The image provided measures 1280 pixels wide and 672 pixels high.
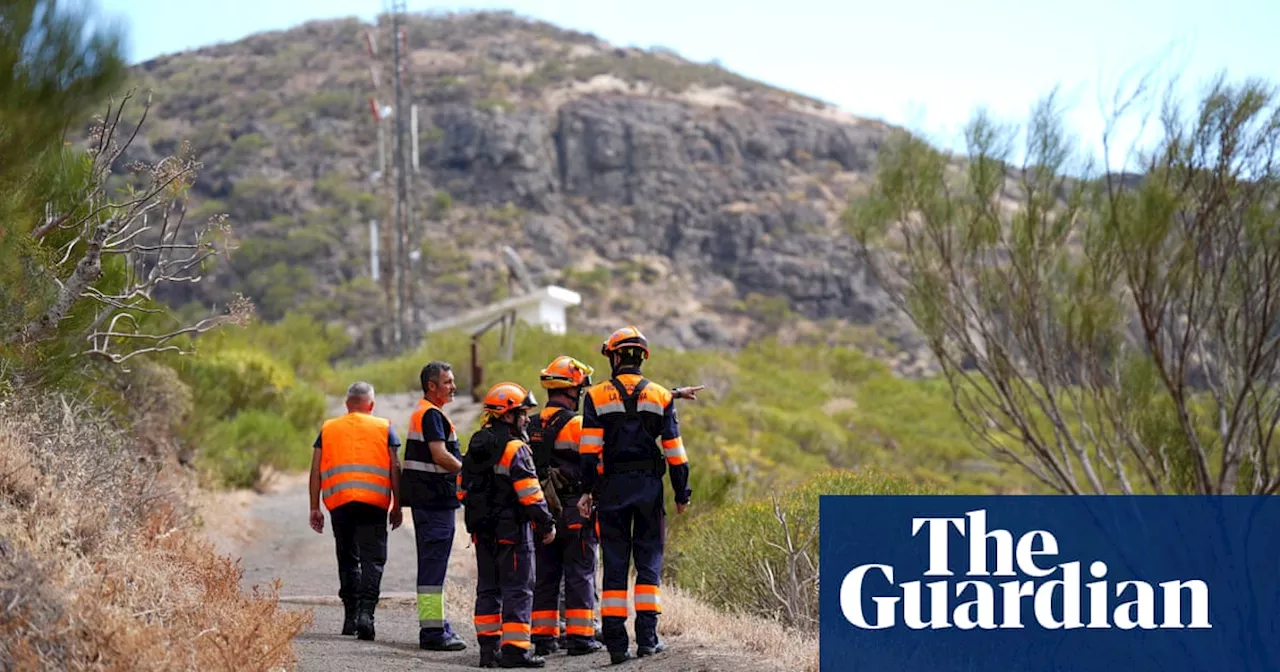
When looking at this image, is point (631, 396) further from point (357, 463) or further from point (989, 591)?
point (989, 591)

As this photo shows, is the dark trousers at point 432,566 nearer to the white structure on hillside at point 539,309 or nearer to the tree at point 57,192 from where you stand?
the tree at point 57,192

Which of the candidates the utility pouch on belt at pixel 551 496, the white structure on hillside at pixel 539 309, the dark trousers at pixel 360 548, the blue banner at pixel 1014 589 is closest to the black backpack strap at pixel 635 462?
the utility pouch on belt at pixel 551 496

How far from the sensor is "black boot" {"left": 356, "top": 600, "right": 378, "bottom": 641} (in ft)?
34.8

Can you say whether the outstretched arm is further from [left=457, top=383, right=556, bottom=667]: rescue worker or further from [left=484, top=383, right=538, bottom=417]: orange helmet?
[left=484, top=383, right=538, bottom=417]: orange helmet

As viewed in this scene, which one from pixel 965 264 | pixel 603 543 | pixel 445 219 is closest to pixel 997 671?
pixel 603 543

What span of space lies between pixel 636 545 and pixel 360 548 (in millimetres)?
2074

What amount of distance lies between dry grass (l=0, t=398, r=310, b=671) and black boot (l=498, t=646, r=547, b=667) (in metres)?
1.32

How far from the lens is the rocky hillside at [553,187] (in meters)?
72.8

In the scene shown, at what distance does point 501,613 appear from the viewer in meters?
10.2

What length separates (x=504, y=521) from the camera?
389 inches

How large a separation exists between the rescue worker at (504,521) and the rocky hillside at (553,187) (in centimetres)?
5119

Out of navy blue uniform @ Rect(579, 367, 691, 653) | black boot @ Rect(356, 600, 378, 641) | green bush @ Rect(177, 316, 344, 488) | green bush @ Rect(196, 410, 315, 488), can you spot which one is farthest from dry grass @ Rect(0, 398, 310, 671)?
green bush @ Rect(196, 410, 315, 488)

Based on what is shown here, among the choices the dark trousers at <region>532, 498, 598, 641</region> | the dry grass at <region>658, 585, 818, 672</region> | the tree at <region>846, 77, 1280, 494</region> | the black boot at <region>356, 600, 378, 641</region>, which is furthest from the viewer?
the tree at <region>846, 77, 1280, 494</region>

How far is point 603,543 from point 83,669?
3712 millimetres
